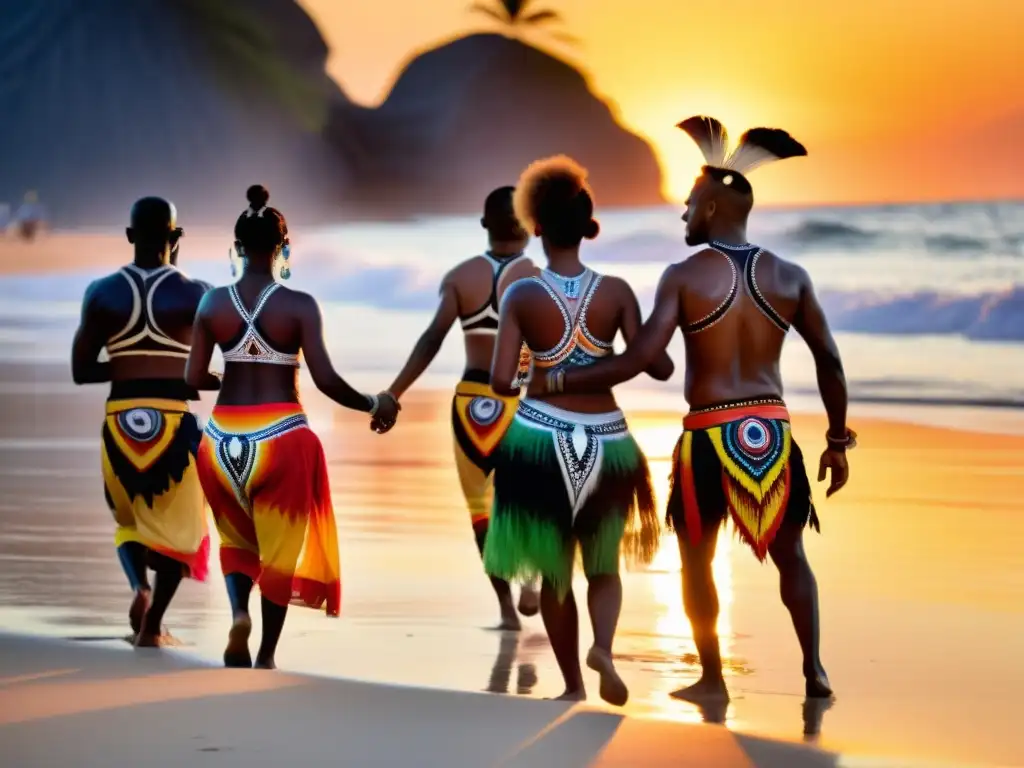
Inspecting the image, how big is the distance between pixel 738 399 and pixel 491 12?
44.9 meters

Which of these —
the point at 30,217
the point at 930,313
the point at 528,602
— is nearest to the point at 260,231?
the point at 528,602

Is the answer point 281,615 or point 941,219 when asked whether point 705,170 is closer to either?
point 281,615

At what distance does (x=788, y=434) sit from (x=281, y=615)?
77.6 inches

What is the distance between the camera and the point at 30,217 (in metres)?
44.5

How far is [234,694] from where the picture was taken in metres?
6.25

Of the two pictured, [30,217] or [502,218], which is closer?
[502,218]

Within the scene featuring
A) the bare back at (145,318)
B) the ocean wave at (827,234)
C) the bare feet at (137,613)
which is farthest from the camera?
the ocean wave at (827,234)

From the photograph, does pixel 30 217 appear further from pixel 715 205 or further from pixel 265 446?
pixel 715 205

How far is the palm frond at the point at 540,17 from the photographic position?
50688 millimetres

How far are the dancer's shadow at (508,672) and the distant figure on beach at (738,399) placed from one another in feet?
2.27

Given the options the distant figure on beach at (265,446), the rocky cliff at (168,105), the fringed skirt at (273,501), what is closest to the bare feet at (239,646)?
the distant figure on beach at (265,446)

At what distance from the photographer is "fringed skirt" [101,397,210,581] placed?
8.12 metres

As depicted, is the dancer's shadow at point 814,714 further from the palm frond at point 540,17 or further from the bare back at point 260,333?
the palm frond at point 540,17

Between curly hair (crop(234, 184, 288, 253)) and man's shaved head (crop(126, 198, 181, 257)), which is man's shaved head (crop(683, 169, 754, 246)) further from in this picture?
man's shaved head (crop(126, 198, 181, 257))
